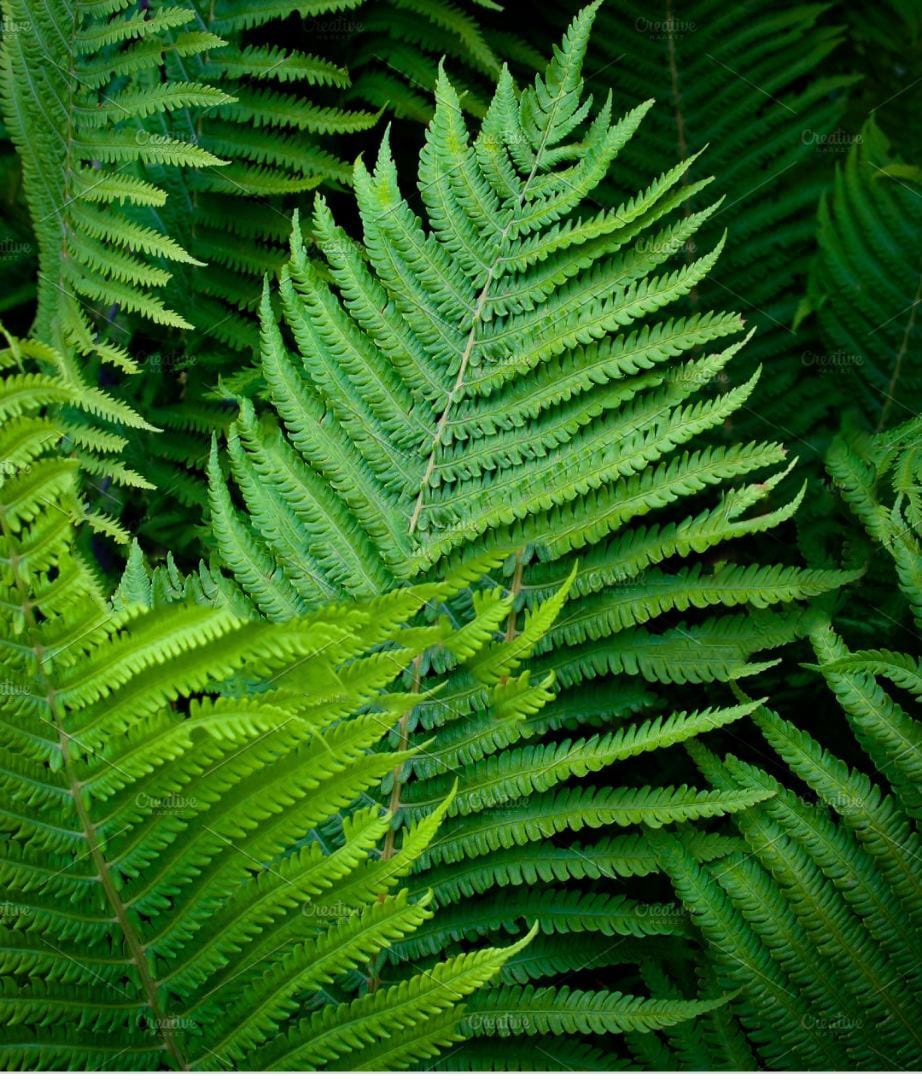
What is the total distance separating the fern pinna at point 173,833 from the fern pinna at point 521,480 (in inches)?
6.4

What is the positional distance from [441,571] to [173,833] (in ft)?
1.36

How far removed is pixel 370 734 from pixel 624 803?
30cm

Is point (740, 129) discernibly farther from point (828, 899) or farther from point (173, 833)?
point (173, 833)

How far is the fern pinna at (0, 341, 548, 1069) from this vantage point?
2.88ft

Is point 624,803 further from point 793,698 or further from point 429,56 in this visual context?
point 429,56

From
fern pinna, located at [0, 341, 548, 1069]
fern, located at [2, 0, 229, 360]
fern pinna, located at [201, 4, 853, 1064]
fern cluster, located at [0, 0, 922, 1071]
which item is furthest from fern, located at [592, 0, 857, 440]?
fern pinna, located at [0, 341, 548, 1069]

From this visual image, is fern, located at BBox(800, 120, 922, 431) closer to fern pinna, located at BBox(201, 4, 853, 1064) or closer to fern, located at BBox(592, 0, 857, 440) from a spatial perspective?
fern, located at BBox(592, 0, 857, 440)

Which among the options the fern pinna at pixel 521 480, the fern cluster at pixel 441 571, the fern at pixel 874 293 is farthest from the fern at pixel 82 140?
the fern at pixel 874 293

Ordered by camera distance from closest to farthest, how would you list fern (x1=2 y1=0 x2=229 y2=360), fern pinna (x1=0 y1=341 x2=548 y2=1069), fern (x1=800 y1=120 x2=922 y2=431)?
fern pinna (x1=0 y1=341 x2=548 y2=1069), fern (x1=2 y1=0 x2=229 y2=360), fern (x1=800 y1=120 x2=922 y2=431)

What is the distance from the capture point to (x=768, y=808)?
112 centimetres

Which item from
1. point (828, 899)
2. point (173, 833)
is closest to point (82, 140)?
point (173, 833)

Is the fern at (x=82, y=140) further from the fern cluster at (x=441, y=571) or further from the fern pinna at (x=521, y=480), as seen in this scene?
the fern pinna at (x=521, y=480)

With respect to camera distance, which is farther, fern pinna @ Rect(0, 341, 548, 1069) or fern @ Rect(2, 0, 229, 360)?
fern @ Rect(2, 0, 229, 360)

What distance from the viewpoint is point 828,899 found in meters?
1.09
